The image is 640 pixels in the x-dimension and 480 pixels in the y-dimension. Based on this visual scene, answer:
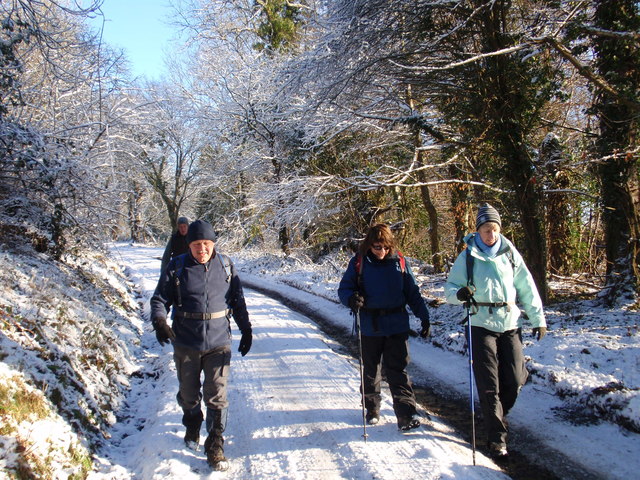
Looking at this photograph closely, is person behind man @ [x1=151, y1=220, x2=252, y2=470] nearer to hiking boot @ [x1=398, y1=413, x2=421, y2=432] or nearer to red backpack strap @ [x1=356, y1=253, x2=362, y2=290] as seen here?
red backpack strap @ [x1=356, y1=253, x2=362, y2=290]

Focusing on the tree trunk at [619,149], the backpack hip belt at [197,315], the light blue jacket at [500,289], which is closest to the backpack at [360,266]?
the light blue jacket at [500,289]

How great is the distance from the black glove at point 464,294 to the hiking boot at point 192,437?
113 inches

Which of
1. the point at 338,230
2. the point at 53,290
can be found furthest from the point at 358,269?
the point at 338,230

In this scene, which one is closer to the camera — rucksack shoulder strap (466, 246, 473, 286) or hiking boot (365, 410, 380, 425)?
rucksack shoulder strap (466, 246, 473, 286)

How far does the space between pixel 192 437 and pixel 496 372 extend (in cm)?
304

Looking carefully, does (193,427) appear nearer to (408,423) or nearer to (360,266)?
(408,423)

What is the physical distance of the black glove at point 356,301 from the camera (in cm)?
435

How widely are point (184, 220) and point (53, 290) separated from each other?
7.75ft

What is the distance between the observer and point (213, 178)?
25141 mm

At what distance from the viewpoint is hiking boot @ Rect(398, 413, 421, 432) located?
4301 mm

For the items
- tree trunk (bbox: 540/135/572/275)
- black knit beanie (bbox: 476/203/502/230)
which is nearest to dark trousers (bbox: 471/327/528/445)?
black knit beanie (bbox: 476/203/502/230)

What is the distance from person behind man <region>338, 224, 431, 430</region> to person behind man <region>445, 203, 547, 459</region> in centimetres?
50

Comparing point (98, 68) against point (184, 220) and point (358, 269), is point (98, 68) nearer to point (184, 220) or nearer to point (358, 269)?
point (184, 220)

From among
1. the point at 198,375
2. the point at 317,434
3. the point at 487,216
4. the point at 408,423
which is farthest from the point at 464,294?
the point at 198,375
